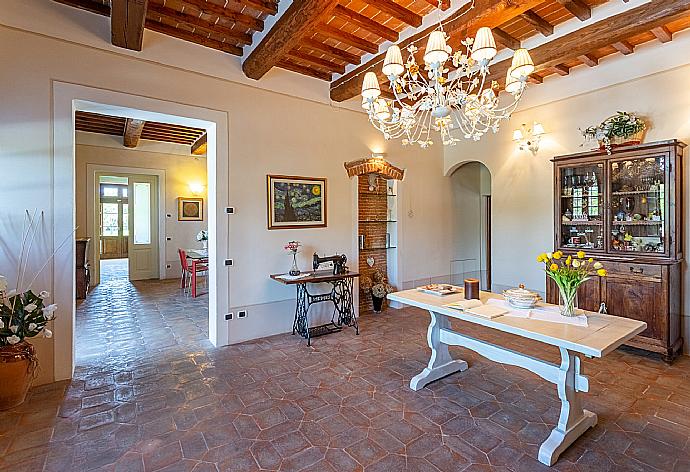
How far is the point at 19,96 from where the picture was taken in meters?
3.11

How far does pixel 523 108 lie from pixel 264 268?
4503 mm

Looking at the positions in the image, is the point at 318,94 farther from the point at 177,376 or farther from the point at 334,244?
the point at 177,376

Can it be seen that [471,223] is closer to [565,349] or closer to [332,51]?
[332,51]

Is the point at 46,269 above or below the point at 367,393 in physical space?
above

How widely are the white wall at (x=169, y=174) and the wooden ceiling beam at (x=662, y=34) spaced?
886cm

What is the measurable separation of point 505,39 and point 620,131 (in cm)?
173

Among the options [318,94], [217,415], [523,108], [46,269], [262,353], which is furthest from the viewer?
[523,108]

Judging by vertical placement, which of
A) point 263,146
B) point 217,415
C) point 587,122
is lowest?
point 217,415

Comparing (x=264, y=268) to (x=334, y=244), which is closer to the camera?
(x=264, y=268)

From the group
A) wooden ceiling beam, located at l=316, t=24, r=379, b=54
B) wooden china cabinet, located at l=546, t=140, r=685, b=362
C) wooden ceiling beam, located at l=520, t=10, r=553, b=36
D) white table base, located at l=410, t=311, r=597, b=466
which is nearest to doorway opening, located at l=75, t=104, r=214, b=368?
wooden ceiling beam, located at l=316, t=24, r=379, b=54

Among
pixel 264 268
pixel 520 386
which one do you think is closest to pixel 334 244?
pixel 264 268

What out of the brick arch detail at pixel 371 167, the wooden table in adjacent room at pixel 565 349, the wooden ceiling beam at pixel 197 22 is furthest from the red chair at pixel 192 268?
the wooden table in adjacent room at pixel 565 349

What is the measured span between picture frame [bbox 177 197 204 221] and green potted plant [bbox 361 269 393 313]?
556cm

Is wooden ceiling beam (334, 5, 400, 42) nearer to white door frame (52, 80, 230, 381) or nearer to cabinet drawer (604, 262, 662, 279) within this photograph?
white door frame (52, 80, 230, 381)
